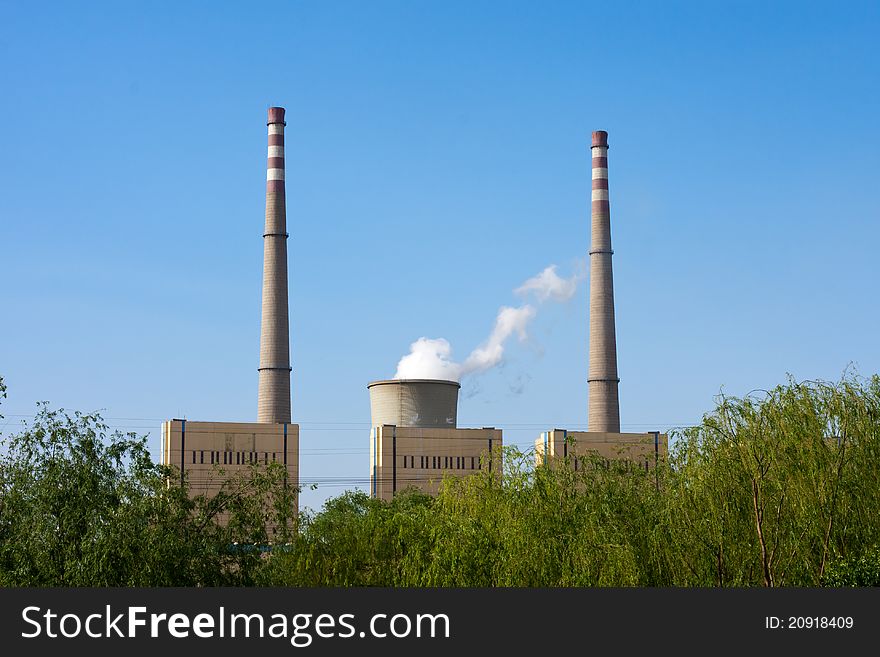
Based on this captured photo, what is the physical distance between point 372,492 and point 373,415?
5.71m

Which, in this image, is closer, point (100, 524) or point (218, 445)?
point (100, 524)

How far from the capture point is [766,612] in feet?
47.9

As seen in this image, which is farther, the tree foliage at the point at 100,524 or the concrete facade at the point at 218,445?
the concrete facade at the point at 218,445

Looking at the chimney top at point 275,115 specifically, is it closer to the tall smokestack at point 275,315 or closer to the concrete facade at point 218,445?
the tall smokestack at point 275,315

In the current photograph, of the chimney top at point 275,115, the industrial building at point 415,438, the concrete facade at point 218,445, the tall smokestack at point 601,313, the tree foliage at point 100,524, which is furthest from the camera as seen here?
the chimney top at point 275,115

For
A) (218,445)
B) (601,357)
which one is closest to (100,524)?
(218,445)

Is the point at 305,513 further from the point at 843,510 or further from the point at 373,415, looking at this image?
the point at 373,415

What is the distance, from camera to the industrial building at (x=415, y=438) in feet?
258

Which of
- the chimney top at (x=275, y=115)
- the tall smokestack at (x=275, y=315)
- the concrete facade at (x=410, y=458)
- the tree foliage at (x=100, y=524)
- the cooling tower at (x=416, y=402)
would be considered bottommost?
the tree foliage at (x=100, y=524)

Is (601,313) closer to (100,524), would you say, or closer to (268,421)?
(268,421)

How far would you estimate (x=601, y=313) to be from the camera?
83.6m

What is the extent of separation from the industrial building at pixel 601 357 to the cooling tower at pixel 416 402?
6.92 metres

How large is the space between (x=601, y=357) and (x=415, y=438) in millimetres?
13625

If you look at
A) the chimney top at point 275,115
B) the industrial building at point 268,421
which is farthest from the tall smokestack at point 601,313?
the chimney top at point 275,115
